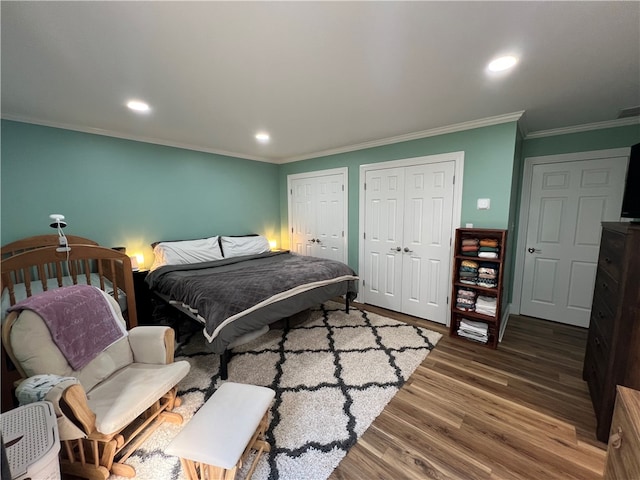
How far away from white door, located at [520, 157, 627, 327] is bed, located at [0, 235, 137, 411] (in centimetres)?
455

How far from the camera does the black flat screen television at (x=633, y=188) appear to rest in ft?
5.55

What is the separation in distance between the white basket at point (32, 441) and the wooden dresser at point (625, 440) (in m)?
2.05

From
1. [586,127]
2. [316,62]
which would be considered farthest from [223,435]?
[586,127]

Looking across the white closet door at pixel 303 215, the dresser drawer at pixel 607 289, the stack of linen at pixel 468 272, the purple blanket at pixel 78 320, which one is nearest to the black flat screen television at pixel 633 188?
the dresser drawer at pixel 607 289

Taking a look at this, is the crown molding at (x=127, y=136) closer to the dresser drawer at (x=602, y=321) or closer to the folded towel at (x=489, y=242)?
the folded towel at (x=489, y=242)

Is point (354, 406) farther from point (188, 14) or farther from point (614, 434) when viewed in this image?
point (188, 14)

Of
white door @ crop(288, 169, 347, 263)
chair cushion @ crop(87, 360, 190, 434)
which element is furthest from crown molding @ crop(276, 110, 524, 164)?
chair cushion @ crop(87, 360, 190, 434)

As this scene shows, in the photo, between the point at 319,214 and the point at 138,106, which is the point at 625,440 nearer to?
the point at 138,106

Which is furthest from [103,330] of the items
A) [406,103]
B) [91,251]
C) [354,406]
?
[406,103]

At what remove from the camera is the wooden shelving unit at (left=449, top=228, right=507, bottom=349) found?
98.3 inches

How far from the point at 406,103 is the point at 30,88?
3.01m

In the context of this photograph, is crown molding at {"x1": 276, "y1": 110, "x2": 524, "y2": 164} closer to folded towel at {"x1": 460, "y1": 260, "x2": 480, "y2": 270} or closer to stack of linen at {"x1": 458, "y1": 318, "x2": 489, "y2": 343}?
folded towel at {"x1": 460, "y1": 260, "x2": 480, "y2": 270}

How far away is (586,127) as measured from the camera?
2740 millimetres

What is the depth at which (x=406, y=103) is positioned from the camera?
7.30 feet
